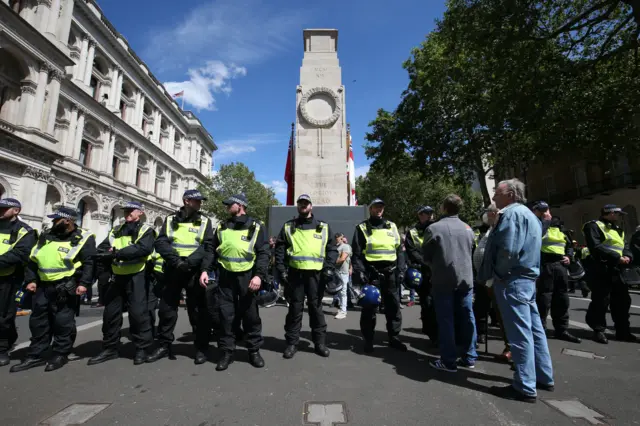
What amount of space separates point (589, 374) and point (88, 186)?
3093 cm

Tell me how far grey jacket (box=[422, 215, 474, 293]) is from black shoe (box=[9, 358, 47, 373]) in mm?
4500

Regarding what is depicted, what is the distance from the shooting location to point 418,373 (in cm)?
335

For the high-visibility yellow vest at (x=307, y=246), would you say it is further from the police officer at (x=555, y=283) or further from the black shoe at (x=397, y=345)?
the police officer at (x=555, y=283)

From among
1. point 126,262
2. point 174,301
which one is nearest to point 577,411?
point 174,301

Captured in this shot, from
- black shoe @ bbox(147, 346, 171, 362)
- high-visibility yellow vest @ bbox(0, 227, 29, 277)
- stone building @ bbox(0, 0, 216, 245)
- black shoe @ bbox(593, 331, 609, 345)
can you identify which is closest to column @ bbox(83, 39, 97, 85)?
stone building @ bbox(0, 0, 216, 245)

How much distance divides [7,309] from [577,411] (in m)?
5.87

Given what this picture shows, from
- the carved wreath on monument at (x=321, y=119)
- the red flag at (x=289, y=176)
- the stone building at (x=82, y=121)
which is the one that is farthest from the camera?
the stone building at (x=82, y=121)

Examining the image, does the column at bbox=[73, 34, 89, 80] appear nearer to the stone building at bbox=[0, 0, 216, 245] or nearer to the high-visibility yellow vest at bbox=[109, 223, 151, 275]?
the stone building at bbox=[0, 0, 216, 245]

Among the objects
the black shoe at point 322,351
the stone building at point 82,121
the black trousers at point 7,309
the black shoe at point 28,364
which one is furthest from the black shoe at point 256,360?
the stone building at point 82,121

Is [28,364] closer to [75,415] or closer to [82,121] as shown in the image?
[75,415]

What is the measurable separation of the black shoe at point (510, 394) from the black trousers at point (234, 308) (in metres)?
2.38

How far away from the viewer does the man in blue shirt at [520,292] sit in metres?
2.83

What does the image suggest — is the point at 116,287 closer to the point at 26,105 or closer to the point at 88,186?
the point at 26,105

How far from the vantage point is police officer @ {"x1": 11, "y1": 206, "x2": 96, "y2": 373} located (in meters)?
3.75
